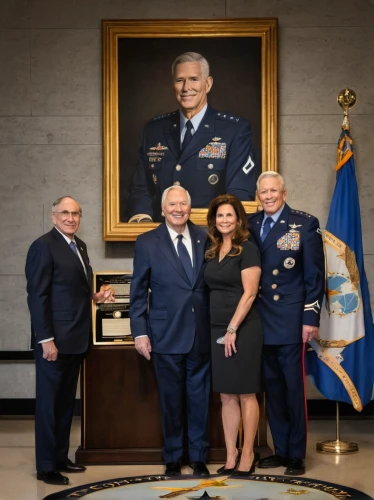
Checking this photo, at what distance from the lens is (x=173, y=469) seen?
523cm

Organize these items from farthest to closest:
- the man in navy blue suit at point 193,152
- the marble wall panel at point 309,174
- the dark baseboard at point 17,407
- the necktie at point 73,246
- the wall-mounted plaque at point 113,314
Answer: the dark baseboard at point 17,407 < the marble wall panel at point 309,174 < the man in navy blue suit at point 193,152 < the wall-mounted plaque at point 113,314 < the necktie at point 73,246

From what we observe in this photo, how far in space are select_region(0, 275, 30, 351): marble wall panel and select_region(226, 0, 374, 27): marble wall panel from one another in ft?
9.32

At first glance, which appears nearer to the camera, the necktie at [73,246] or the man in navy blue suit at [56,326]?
the man in navy blue suit at [56,326]

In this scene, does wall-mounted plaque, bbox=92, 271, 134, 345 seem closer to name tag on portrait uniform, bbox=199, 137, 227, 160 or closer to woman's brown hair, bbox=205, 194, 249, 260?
woman's brown hair, bbox=205, 194, 249, 260

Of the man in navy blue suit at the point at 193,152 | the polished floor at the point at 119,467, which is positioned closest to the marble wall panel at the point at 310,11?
the man in navy blue suit at the point at 193,152

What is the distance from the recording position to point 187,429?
18.0 ft

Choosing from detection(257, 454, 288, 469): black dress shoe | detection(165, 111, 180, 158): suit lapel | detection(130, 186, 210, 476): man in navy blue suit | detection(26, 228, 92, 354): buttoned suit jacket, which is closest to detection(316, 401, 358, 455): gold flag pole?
detection(257, 454, 288, 469): black dress shoe

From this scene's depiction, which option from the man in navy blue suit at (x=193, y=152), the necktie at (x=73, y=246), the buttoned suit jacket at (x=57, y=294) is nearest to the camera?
the buttoned suit jacket at (x=57, y=294)

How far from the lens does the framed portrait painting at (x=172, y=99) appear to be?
274 inches

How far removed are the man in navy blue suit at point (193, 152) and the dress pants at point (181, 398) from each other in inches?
76.0

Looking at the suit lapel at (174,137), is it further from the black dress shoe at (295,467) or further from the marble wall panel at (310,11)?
the black dress shoe at (295,467)

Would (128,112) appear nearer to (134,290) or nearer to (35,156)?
(35,156)

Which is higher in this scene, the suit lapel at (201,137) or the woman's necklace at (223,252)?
the suit lapel at (201,137)

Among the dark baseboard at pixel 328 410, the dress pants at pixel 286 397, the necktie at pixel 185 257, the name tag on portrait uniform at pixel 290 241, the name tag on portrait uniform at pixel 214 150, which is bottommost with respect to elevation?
the dark baseboard at pixel 328 410
